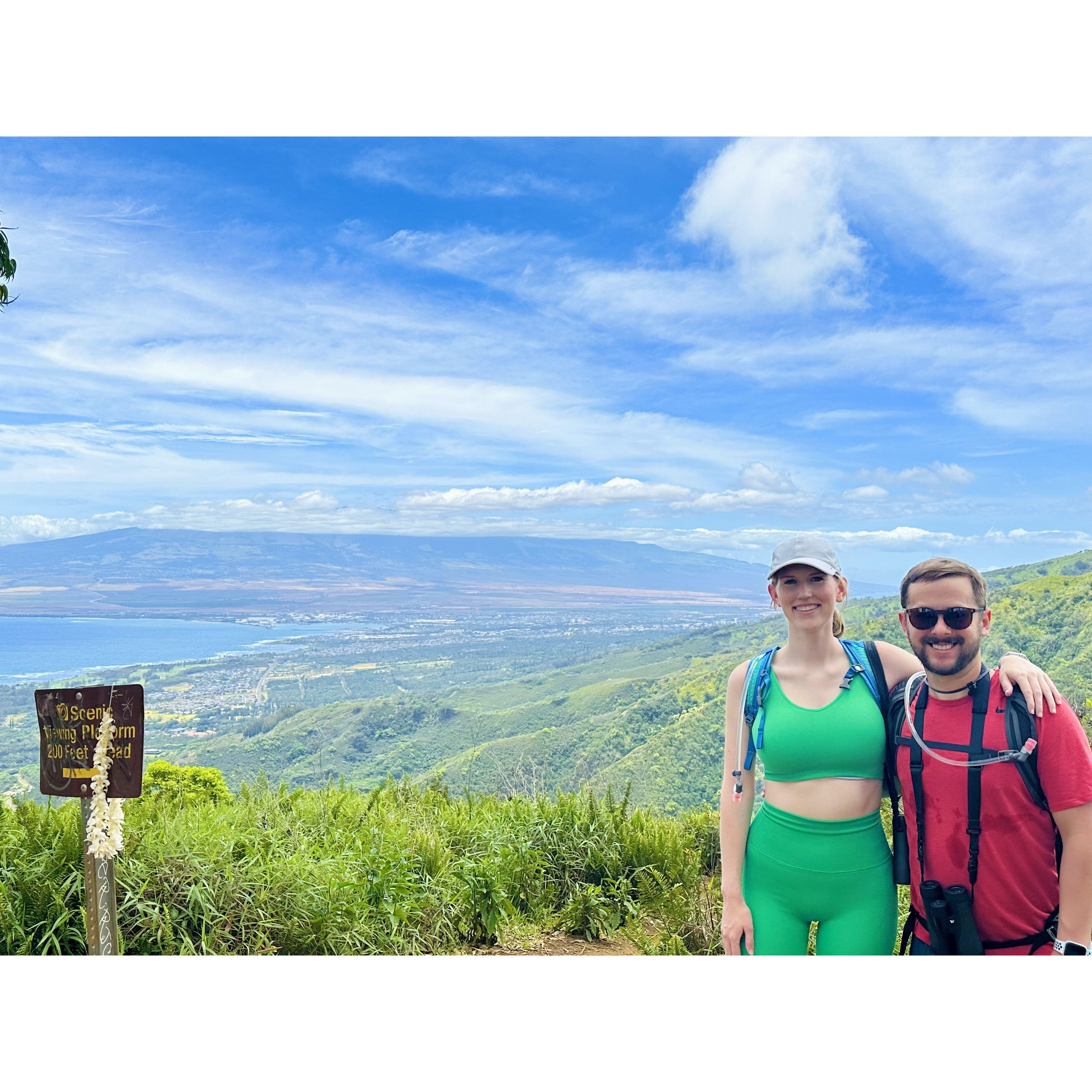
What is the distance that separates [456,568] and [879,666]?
75059 millimetres

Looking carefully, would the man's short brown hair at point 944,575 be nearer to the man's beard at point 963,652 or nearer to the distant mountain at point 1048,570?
the man's beard at point 963,652

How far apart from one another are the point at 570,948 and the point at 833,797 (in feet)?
7.58

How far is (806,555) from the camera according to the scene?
2.03m

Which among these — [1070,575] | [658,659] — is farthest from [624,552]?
[1070,575]

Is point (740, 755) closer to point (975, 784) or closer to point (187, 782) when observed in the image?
point (975, 784)

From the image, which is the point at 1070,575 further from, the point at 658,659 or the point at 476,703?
the point at 476,703

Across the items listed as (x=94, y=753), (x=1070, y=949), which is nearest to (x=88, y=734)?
(x=94, y=753)

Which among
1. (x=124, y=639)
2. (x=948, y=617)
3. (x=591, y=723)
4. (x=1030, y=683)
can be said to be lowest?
(x=591, y=723)

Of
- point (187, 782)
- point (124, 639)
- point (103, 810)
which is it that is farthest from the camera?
point (124, 639)

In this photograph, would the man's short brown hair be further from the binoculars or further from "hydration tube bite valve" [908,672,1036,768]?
the binoculars

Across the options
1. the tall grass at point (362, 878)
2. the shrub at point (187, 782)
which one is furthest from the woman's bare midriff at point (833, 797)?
the shrub at point (187, 782)

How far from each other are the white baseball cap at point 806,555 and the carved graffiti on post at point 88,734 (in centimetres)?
227

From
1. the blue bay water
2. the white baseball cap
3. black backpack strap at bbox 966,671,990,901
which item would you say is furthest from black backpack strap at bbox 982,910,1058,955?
the blue bay water

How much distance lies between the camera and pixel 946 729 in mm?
1851
